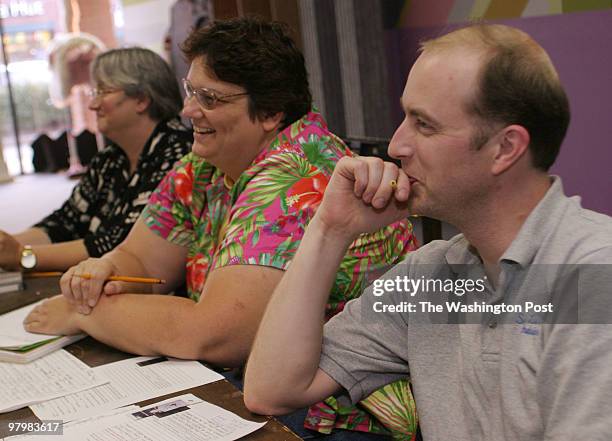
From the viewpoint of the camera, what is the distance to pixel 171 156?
2.76 meters

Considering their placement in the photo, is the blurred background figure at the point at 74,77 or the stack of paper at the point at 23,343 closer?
the stack of paper at the point at 23,343

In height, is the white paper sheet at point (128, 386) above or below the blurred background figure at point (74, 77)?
below

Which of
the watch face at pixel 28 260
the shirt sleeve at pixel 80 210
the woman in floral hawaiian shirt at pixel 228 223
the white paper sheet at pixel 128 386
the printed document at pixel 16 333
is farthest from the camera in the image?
the shirt sleeve at pixel 80 210

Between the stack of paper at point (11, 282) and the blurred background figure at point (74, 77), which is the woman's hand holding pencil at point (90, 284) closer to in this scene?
the stack of paper at point (11, 282)

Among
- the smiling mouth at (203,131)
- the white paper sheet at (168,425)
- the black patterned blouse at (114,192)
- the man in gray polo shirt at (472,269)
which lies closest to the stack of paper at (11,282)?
the black patterned blouse at (114,192)

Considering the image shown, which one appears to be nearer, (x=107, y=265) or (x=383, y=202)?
(x=383, y=202)

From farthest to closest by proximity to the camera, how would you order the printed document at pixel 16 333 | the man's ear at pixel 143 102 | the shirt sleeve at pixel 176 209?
the man's ear at pixel 143 102 < the shirt sleeve at pixel 176 209 < the printed document at pixel 16 333

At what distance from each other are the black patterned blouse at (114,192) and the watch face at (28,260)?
0.18 meters

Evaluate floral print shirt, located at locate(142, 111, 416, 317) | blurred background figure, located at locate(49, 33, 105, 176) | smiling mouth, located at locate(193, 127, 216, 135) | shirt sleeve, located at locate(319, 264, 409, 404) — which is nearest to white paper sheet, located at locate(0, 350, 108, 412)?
floral print shirt, located at locate(142, 111, 416, 317)

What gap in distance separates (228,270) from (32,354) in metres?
0.49

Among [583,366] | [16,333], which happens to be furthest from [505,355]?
[16,333]

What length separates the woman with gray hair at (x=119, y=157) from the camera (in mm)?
2686

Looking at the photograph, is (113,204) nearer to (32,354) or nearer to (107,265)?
(107,265)

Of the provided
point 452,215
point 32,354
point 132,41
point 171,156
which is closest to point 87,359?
point 32,354
